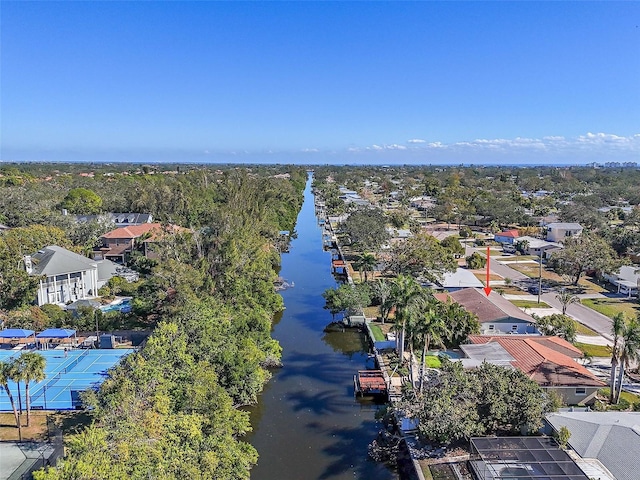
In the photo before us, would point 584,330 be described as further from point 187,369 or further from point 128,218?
point 128,218

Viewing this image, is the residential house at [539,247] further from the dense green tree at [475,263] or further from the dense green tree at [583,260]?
the dense green tree at [475,263]

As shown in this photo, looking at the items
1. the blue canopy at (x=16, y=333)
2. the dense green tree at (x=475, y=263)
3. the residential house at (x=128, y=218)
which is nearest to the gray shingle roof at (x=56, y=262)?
the blue canopy at (x=16, y=333)

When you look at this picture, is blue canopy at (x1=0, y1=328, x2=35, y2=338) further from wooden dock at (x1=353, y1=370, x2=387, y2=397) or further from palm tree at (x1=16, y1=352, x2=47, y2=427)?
wooden dock at (x1=353, y1=370, x2=387, y2=397)

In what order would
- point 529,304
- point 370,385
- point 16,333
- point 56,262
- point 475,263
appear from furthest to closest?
point 475,263, point 529,304, point 56,262, point 16,333, point 370,385

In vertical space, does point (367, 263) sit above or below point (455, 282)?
above

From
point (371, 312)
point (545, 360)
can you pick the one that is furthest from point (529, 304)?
point (545, 360)
